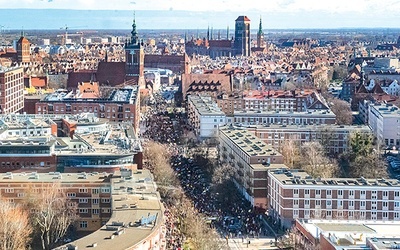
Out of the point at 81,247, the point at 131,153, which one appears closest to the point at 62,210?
the point at 131,153

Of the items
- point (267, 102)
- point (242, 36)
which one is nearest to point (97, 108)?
point (267, 102)

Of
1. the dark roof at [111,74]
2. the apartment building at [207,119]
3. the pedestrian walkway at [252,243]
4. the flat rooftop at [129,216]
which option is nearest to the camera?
the flat rooftop at [129,216]

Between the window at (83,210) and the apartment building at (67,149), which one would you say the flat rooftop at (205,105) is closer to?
the apartment building at (67,149)

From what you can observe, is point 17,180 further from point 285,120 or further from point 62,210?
point 285,120

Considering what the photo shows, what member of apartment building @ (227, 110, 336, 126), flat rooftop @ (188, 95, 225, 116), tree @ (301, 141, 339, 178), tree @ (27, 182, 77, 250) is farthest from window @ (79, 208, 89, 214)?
apartment building @ (227, 110, 336, 126)

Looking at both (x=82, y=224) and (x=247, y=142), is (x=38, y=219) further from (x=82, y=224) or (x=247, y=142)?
(x=247, y=142)

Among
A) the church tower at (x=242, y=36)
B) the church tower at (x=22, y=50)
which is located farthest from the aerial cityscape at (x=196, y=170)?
the church tower at (x=242, y=36)
